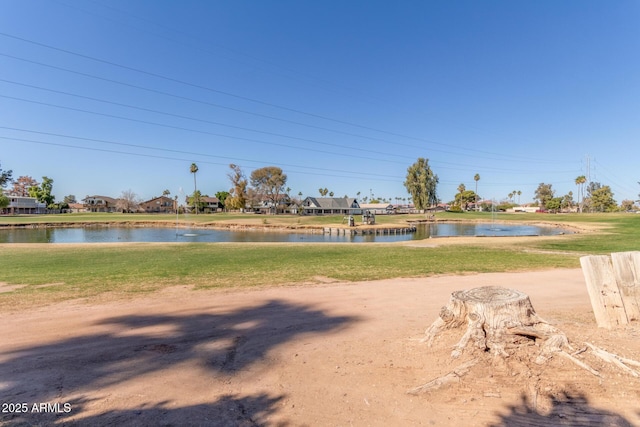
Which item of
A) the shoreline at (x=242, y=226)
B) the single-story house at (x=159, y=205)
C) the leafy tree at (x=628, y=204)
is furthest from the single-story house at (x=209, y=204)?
the leafy tree at (x=628, y=204)

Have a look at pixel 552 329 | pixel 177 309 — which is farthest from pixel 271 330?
pixel 552 329

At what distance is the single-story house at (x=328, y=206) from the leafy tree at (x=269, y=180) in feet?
44.0

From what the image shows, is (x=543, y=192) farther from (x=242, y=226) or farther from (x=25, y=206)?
(x=25, y=206)

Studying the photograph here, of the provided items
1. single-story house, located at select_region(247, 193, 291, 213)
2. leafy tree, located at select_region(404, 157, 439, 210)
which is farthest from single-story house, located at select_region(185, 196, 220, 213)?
leafy tree, located at select_region(404, 157, 439, 210)

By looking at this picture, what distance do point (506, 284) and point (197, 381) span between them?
9.67 meters

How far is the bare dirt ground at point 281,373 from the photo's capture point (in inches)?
146

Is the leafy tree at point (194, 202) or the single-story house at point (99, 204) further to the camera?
the single-story house at point (99, 204)

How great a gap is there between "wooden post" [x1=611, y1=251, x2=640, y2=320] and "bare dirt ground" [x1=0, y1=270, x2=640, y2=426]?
307 mm

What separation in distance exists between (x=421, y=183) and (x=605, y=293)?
96.7 m

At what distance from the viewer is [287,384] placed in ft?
14.5

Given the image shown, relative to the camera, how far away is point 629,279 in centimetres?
599

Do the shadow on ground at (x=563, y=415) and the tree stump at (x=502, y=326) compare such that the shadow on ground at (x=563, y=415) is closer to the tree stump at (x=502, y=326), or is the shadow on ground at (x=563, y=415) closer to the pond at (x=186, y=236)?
the tree stump at (x=502, y=326)

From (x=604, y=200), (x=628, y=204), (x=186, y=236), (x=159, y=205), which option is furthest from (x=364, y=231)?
(x=628, y=204)

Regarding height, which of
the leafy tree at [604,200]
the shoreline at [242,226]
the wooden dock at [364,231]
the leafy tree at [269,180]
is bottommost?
the wooden dock at [364,231]
